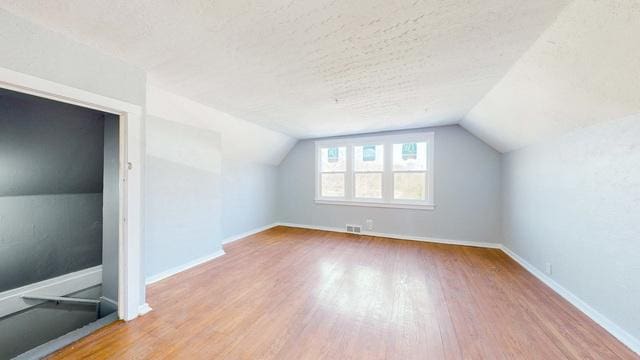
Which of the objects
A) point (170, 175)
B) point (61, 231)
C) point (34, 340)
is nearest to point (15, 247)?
point (61, 231)

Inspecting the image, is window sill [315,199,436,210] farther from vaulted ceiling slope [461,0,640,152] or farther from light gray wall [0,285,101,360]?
light gray wall [0,285,101,360]

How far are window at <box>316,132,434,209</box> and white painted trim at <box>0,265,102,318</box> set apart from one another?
4162 millimetres

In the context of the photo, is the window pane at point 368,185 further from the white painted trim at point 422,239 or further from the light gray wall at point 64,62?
the light gray wall at point 64,62

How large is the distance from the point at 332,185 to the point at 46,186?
4.63 meters

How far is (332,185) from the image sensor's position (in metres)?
5.42

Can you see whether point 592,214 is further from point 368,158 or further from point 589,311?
point 368,158

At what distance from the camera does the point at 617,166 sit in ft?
5.81

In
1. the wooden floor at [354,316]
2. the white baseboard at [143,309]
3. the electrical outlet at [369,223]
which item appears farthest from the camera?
the electrical outlet at [369,223]

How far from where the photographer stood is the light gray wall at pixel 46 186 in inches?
88.0

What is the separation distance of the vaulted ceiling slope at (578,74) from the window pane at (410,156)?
1.81 metres

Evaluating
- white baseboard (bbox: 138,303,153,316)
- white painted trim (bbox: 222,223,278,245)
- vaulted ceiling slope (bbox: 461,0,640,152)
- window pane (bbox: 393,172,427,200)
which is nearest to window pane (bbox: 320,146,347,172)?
window pane (bbox: 393,172,427,200)

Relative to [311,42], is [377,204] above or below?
below

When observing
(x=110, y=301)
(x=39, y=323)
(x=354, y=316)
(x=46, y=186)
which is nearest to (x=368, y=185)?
(x=354, y=316)

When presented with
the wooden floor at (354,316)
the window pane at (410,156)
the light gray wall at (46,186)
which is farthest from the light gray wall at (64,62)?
the window pane at (410,156)
